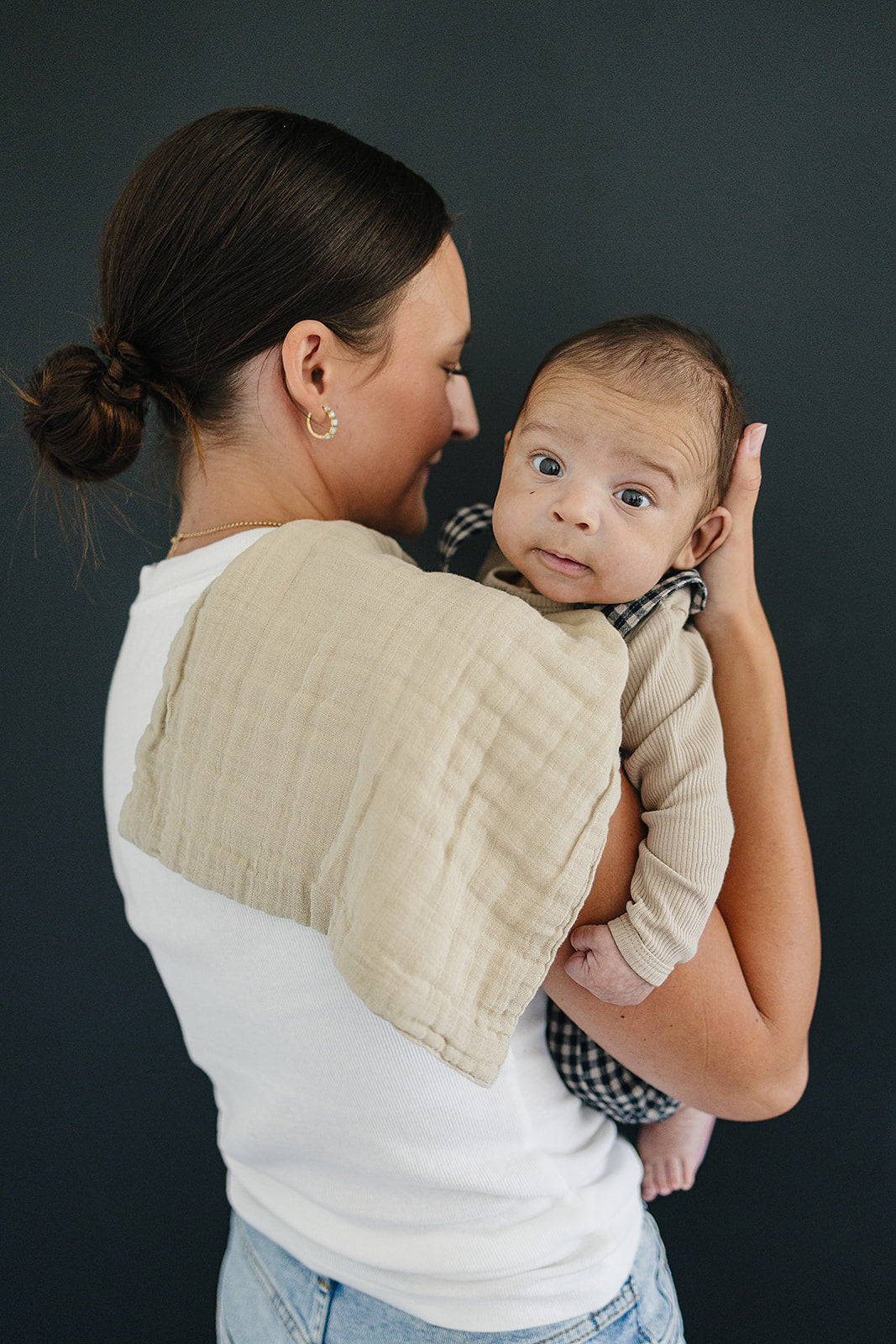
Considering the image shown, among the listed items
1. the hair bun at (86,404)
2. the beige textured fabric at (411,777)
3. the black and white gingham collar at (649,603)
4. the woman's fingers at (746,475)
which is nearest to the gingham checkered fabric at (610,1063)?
the black and white gingham collar at (649,603)

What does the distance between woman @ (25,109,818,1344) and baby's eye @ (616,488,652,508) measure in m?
0.17

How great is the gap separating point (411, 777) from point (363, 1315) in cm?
73

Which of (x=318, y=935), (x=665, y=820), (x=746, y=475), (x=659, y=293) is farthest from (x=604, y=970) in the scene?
(x=659, y=293)

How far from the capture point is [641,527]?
102cm

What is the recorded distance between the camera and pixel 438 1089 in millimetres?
896

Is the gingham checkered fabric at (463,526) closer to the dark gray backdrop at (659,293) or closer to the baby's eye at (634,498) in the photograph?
the dark gray backdrop at (659,293)

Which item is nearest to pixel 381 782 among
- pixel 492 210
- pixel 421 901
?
A: pixel 421 901

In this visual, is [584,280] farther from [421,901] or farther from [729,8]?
[421,901]

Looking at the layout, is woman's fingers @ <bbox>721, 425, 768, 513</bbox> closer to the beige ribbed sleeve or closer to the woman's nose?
the beige ribbed sleeve

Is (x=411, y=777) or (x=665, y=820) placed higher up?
(x=411, y=777)

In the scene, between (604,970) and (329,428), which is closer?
(604,970)

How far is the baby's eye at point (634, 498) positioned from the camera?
40.2 inches

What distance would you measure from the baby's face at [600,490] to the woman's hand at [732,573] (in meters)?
0.11

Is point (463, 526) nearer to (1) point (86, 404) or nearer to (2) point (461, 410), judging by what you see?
(2) point (461, 410)
